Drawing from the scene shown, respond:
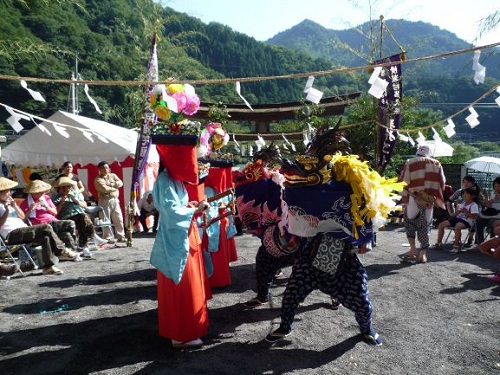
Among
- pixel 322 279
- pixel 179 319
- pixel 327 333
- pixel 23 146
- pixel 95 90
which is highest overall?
pixel 95 90

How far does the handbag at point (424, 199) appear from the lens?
6.25 meters

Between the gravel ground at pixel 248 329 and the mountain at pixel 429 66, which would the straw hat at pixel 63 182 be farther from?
the mountain at pixel 429 66

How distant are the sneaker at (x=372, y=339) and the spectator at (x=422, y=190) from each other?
320 cm

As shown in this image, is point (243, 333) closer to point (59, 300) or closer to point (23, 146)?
point (59, 300)

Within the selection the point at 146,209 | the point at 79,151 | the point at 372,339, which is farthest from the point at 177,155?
the point at 79,151

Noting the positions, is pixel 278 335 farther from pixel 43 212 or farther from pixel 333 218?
pixel 43 212

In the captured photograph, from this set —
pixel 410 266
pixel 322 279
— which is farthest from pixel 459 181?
pixel 322 279

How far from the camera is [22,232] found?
605 centimetres

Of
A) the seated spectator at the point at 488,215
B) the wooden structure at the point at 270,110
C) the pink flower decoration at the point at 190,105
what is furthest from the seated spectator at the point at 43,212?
the wooden structure at the point at 270,110

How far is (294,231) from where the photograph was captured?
3.57 meters

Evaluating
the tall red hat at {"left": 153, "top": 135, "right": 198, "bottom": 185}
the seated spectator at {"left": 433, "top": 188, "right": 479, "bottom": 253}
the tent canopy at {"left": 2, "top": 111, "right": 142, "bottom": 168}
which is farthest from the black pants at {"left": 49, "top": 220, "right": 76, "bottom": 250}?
the seated spectator at {"left": 433, "top": 188, "right": 479, "bottom": 253}

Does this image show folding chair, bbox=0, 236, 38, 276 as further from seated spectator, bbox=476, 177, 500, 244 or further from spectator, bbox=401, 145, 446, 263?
seated spectator, bbox=476, 177, 500, 244

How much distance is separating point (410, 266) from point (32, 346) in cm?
506

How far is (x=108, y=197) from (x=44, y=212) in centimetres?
201
